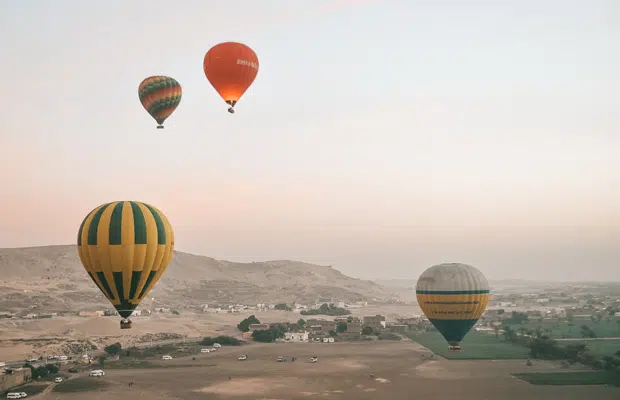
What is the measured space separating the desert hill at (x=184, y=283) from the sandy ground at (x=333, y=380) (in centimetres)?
5205

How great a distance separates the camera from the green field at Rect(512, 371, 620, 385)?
42969 mm

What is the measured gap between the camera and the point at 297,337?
71.1 meters

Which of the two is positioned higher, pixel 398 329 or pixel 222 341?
pixel 398 329

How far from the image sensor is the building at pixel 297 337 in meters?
70.6

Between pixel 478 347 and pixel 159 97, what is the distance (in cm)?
3818

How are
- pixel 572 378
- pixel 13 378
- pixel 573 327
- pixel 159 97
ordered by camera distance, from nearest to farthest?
pixel 159 97
pixel 13 378
pixel 572 378
pixel 573 327

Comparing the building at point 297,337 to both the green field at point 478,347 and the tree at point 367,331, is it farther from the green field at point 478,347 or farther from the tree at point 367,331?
the green field at point 478,347

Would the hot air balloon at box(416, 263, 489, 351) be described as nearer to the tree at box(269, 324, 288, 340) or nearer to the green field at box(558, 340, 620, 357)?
the green field at box(558, 340, 620, 357)

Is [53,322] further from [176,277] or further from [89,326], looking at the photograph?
[176,277]

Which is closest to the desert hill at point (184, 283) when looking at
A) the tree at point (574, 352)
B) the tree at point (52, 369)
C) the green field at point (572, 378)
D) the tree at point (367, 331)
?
the tree at point (367, 331)

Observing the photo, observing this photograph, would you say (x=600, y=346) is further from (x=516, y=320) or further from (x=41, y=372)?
(x=41, y=372)

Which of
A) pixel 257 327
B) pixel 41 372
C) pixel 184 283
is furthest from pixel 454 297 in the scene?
pixel 184 283

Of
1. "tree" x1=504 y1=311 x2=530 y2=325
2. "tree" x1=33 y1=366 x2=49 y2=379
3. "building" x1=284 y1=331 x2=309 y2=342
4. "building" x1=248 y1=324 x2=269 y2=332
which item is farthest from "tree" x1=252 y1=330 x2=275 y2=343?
"tree" x1=504 y1=311 x2=530 y2=325

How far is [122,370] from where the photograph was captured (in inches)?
1943
